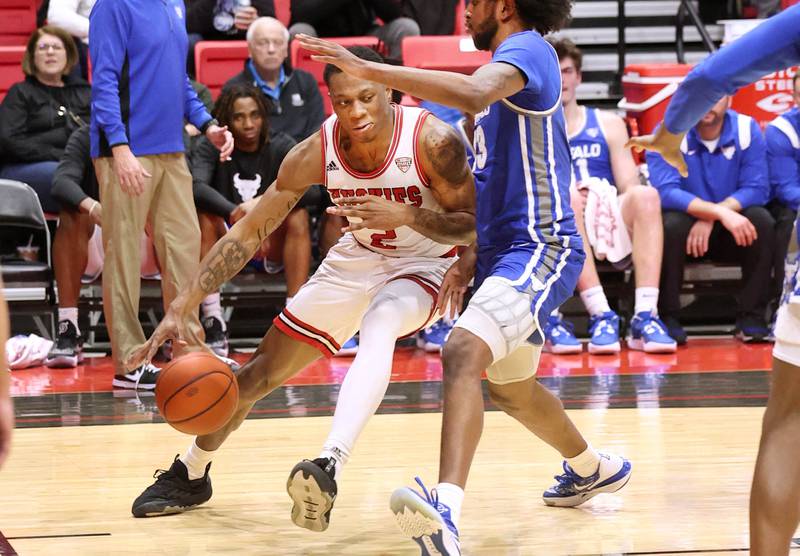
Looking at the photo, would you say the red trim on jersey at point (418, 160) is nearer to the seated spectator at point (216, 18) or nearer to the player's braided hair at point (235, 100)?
the player's braided hair at point (235, 100)

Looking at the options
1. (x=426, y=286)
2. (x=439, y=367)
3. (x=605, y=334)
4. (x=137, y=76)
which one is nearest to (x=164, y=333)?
(x=426, y=286)

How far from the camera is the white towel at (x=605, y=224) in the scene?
776cm

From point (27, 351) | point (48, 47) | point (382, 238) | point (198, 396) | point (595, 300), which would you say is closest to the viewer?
point (198, 396)

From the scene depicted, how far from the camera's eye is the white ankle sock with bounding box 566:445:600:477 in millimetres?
4250

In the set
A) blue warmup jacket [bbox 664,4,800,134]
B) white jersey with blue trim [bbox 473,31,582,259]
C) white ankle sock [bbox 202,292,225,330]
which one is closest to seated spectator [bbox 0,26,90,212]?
white ankle sock [bbox 202,292,225,330]

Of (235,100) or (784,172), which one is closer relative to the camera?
(235,100)

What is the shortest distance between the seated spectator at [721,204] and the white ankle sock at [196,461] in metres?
4.34

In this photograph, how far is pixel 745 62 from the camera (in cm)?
277

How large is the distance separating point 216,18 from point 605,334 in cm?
385

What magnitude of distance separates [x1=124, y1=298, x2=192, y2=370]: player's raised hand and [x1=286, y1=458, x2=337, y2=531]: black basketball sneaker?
71cm

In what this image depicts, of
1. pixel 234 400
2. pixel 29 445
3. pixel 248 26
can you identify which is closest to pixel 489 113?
pixel 234 400

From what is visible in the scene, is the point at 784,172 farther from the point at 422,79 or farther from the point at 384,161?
the point at 422,79

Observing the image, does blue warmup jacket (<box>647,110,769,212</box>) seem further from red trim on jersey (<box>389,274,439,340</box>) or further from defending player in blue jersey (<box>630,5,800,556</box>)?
defending player in blue jersey (<box>630,5,800,556</box>)

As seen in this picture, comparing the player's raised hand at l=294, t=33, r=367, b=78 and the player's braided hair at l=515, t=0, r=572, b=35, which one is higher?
the player's braided hair at l=515, t=0, r=572, b=35
